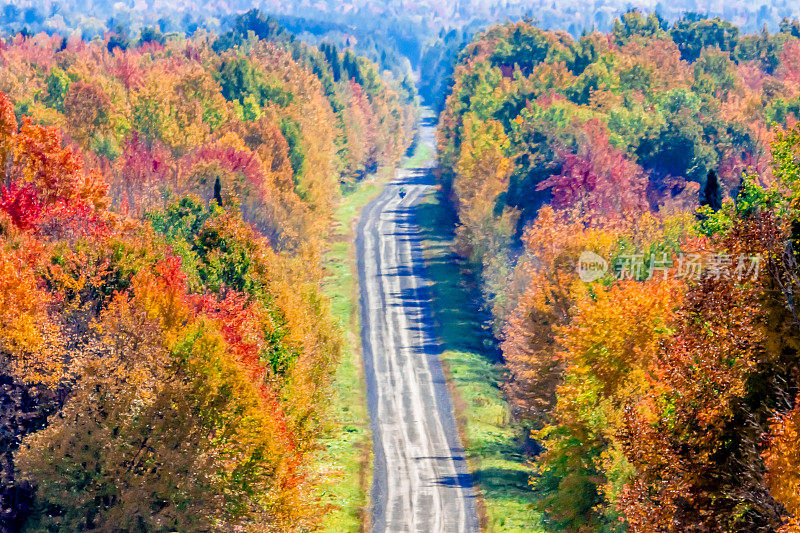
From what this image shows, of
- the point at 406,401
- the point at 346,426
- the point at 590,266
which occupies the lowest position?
the point at 406,401

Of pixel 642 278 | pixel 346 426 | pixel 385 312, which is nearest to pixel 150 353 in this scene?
pixel 642 278

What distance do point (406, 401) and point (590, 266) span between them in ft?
91.5

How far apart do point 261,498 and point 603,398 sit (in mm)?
15491

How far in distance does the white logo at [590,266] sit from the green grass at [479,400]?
13.1 m

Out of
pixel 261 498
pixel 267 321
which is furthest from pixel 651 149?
pixel 261 498

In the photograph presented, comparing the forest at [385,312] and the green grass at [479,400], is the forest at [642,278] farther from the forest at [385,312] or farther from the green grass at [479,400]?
the green grass at [479,400]

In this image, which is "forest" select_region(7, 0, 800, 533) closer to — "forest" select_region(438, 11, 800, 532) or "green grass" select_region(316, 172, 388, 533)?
"forest" select_region(438, 11, 800, 532)

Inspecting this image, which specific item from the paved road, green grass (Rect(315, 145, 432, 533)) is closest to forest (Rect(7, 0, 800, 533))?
green grass (Rect(315, 145, 432, 533))

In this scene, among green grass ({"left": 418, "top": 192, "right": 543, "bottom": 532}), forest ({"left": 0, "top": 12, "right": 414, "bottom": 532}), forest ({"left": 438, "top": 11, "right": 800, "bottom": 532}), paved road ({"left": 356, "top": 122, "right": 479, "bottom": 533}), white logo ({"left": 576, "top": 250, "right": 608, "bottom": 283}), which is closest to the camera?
forest ({"left": 438, "top": 11, "right": 800, "bottom": 532})

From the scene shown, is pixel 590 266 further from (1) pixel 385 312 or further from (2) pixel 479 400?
(1) pixel 385 312

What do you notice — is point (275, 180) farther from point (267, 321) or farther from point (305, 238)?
point (267, 321)

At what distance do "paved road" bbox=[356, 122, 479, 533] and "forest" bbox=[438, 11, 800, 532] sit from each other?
6.24m

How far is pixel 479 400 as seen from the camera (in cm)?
7931

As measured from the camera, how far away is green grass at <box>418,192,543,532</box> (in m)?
60.3
